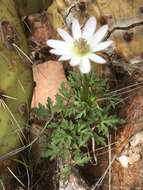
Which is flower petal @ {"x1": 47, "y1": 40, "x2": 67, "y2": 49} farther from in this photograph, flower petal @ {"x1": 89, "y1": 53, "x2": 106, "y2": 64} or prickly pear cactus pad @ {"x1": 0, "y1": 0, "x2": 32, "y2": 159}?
prickly pear cactus pad @ {"x1": 0, "y1": 0, "x2": 32, "y2": 159}

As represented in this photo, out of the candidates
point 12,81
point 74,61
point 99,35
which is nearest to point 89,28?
point 99,35

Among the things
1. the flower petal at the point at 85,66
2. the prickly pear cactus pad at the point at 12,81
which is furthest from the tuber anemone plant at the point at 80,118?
the flower petal at the point at 85,66

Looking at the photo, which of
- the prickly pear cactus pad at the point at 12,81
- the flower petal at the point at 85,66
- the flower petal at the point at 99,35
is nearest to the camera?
the flower petal at the point at 85,66

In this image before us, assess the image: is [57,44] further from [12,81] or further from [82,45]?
[12,81]

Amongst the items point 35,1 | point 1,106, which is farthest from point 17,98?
point 35,1

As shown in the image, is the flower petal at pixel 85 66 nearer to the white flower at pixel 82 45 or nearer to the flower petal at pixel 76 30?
the white flower at pixel 82 45
